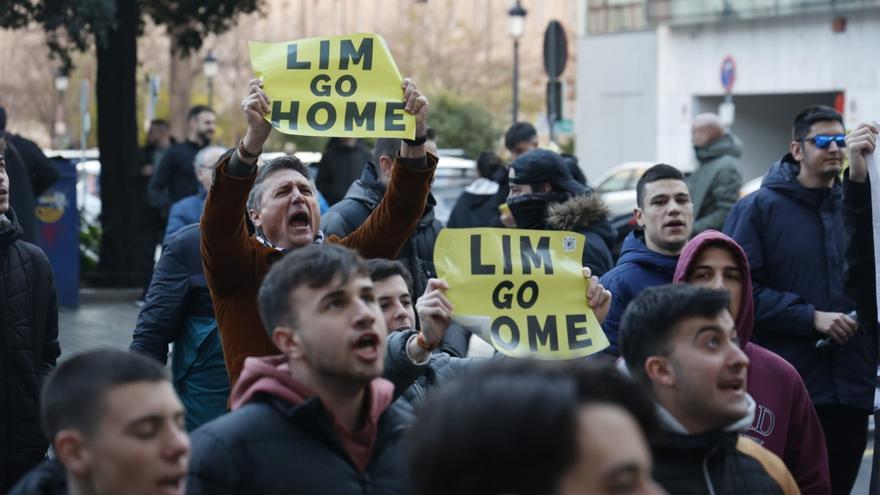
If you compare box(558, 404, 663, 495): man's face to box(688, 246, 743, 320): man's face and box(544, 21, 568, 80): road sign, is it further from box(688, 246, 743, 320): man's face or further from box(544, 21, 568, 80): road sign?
box(544, 21, 568, 80): road sign

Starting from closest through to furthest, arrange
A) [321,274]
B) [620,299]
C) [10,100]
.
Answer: [321,274]
[620,299]
[10,100]

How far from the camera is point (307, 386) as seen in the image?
391 cm

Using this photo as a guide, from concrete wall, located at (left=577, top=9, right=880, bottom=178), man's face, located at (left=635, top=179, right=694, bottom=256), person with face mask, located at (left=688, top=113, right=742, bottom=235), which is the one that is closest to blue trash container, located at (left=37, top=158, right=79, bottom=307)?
person with face mask, located at (left=688, top=113, right=742, bottom=235)

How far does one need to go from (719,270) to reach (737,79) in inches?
1347

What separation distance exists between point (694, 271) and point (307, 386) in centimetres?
201

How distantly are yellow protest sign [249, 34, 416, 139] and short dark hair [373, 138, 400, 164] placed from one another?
126 cm

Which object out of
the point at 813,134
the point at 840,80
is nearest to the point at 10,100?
the point at 840,80

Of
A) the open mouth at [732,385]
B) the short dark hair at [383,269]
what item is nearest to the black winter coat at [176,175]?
the short dark hair at [383,269]

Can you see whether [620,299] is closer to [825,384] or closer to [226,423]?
[825,384]

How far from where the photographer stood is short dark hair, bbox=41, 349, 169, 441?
134 inches

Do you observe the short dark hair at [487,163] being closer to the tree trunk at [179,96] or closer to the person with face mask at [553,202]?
the person with face mask at [553,202]

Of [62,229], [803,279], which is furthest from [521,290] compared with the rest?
[62,229]

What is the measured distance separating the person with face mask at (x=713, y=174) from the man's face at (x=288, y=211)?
6.12 metres

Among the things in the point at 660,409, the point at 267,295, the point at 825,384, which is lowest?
the point at 825,384
